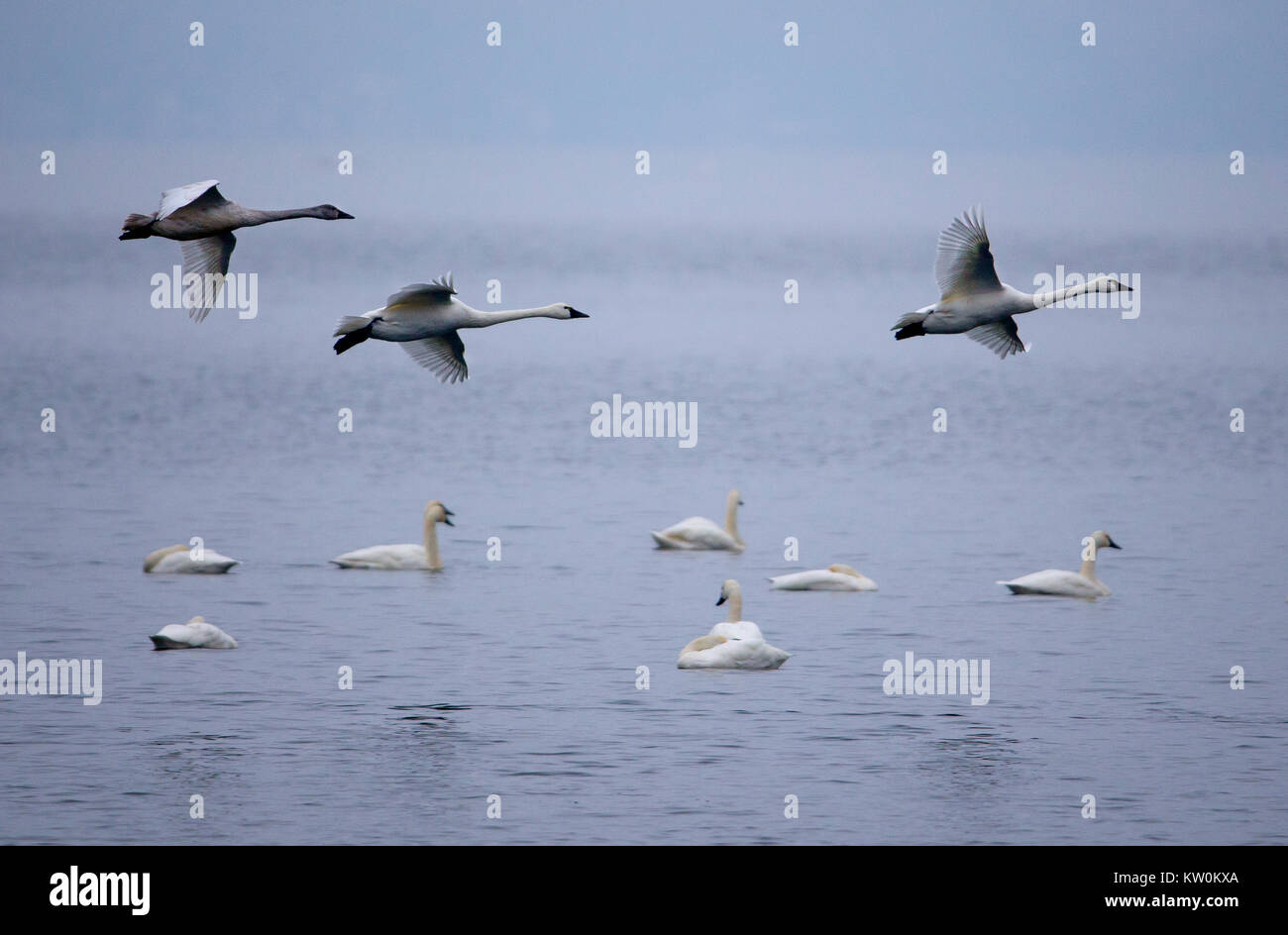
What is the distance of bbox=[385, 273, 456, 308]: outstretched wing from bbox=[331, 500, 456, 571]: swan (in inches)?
323

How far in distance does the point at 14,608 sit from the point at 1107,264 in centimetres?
10911

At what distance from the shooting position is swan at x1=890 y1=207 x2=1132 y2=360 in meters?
19.5

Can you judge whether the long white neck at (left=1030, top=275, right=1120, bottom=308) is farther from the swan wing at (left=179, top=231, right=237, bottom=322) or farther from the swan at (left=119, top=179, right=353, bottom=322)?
the swan wing at (left=179, top=231, right=237, bottom=322)

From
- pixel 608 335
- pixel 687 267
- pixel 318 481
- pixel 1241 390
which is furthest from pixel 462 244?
pixel 318 481

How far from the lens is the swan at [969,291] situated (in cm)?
1950

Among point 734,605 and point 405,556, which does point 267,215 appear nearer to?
point 734,605

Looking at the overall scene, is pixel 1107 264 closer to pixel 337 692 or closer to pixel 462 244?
pixel 462 244

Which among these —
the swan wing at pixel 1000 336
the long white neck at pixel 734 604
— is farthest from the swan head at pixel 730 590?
the swan wing at pixel 1000 336

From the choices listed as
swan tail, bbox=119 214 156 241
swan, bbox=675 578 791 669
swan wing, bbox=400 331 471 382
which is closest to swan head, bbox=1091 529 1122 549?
swan, bbox=675 578 791 669

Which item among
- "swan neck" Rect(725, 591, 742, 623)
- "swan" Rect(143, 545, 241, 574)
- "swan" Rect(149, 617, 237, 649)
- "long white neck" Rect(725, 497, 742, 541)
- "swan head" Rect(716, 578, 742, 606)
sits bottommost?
"swan" Rect(149, 617, 237, 649)

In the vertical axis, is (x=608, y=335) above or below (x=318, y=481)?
above

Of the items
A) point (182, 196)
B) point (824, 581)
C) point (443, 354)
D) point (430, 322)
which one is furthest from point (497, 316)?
point (824, 581)

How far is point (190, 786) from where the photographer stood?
59.4 ft

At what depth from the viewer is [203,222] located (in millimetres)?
19656
